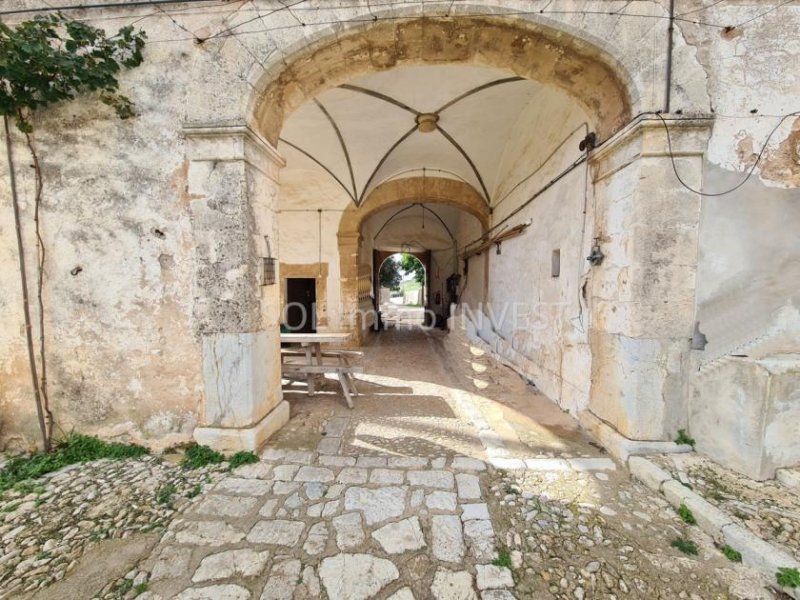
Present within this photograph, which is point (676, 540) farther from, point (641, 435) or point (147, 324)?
point (147, 324)

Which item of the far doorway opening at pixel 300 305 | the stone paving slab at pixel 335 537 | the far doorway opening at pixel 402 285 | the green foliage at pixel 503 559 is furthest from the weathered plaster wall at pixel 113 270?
the far doorway opening at pixel 402 285

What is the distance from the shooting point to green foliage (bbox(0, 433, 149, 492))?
2459 millimetres

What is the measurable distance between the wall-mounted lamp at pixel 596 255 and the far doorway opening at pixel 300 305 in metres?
6.53

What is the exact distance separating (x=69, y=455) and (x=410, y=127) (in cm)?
593

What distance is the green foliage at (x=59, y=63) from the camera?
7.57 ft

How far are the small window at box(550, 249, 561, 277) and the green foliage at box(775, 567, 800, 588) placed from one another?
287 centimetres

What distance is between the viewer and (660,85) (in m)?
2.43

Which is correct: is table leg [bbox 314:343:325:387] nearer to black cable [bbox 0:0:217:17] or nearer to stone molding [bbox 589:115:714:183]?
black cable [bbox 0:0:217:17]

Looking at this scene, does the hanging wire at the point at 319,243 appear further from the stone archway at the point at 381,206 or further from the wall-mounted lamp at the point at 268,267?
the wall-mounted lamp at the point at 268,267

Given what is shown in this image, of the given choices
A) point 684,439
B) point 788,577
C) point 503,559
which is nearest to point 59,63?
point 503,559

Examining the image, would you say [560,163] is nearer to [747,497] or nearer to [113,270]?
[747,497]

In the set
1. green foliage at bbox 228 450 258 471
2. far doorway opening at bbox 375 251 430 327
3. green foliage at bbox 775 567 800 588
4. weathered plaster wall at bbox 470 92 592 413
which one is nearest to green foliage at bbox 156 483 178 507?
green foliage at bbox 228 450 258 471

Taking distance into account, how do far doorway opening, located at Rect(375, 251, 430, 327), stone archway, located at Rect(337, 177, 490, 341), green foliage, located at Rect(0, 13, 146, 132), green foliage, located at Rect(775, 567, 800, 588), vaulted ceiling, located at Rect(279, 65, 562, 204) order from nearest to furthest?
green foliage, located at Rect(775, 567, 800, 588), green foliage, located at Rect(0, 13, 146, 132), vaulted ceiling, located at Rect(279, 65, 562, 204), stone archway, located at Rect(337, 177, 490, 341), far doorway opening, located at Rect(375, 251, 430, 327)

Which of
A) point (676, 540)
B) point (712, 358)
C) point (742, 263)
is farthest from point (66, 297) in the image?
point (742, 263)
